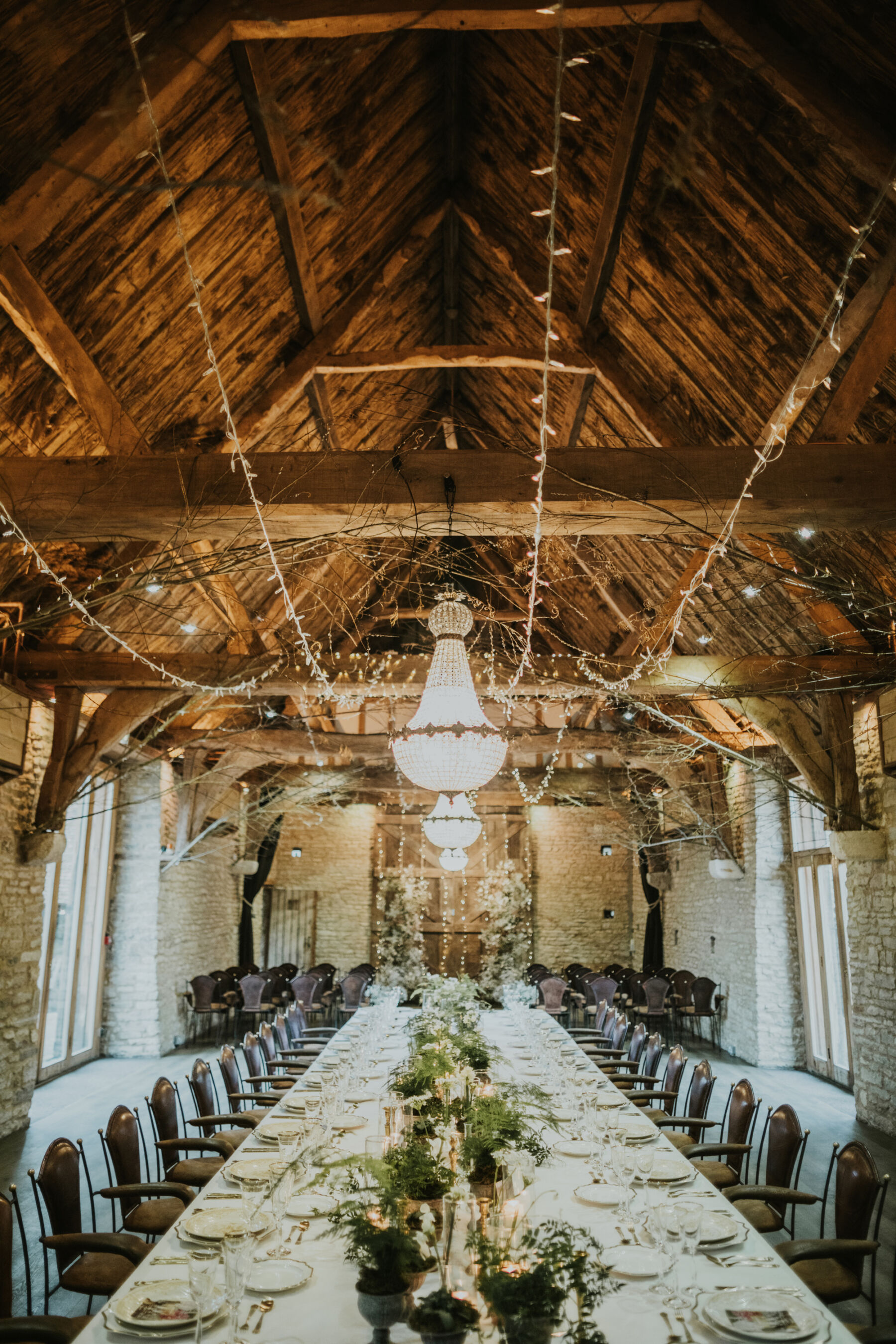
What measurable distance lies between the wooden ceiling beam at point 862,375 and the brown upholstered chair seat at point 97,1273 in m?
4.31

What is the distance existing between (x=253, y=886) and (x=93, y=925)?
4755 millimetres

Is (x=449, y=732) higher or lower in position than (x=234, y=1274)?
higher

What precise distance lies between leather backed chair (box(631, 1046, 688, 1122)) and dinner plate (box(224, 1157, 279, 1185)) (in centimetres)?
226

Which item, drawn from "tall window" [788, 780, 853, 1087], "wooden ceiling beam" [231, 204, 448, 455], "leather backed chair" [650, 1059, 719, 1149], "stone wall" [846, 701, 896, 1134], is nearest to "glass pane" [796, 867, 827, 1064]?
"tall window" [788, 780, 853, 1087]

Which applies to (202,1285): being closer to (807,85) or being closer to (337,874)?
(807,85)

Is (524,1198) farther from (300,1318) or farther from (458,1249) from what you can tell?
(300,1318)

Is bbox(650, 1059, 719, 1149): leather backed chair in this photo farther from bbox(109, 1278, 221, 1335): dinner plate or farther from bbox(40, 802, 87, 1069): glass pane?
bbox(40, 802, 87, 1069): glass pane

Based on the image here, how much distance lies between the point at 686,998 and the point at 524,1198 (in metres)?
8.74

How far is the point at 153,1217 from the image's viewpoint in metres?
3.45

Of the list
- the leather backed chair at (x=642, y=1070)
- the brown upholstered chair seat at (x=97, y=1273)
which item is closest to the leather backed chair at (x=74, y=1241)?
the brown upholstered chair seat at (x=97, y=1273)

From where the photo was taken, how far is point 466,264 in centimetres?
754

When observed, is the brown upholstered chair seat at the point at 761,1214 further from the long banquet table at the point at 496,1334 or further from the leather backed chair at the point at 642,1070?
the leather backed chair at the point at 642,1070

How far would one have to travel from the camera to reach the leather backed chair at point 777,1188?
11.1 feet

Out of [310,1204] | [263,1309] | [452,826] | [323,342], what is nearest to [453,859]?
[452,826]
